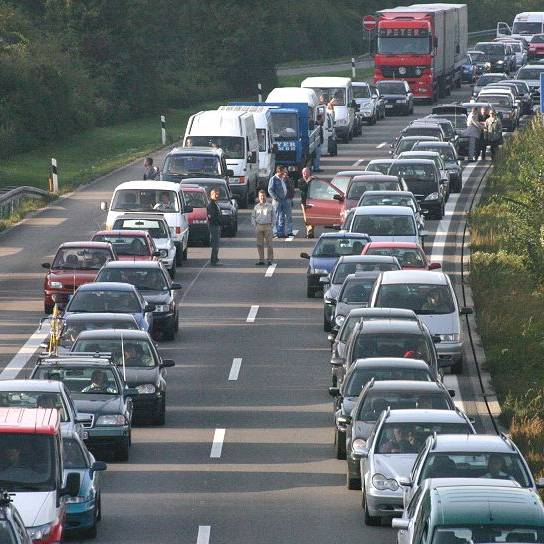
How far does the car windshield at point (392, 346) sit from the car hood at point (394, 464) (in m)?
6.35

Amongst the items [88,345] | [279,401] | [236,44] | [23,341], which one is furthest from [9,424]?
[236,44]

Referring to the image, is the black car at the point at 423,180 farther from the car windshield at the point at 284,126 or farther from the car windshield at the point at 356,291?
the car windshield at the point at 356,291

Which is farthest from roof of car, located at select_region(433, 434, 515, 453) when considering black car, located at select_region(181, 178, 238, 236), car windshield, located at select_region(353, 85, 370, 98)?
car windshield, located at select_region(353, 85, 370, 98)

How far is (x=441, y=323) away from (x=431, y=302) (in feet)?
1.65

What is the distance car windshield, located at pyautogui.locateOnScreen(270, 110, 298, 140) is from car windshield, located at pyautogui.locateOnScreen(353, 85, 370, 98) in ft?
59.9

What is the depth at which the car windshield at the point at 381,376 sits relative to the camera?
2514 cm

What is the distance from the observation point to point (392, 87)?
81125 millimetres

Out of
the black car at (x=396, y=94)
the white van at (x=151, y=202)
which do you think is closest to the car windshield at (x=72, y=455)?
the white van at (x=151, y=202)

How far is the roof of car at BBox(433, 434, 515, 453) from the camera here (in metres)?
19.0

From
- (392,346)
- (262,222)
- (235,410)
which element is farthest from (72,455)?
(262,222)

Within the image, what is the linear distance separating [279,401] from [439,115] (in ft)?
131

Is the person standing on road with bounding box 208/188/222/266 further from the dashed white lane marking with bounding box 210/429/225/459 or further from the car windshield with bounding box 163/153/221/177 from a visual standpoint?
the dashed white lane marking with bounding box 210/429/225/459

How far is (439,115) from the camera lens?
224 feet

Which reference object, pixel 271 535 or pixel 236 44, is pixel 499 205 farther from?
pixel 236 44
